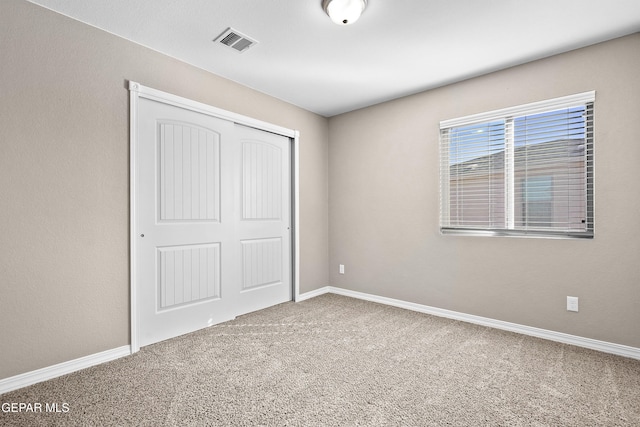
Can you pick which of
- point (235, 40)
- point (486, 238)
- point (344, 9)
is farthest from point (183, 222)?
point (486, 238)

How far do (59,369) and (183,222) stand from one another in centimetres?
132

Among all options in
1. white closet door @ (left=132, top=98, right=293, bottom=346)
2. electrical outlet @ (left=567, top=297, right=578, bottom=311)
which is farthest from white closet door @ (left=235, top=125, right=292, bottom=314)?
electrical outlet @ (left=567, top=297, right=578, bottom=311)

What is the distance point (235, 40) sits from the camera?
8.00ft

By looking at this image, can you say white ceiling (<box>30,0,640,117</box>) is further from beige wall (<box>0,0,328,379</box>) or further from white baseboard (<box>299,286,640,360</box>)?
white baseboard (<box>299,286,640,360</box>)

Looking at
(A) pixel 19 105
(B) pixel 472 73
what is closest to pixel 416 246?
(B) pixel 472 73

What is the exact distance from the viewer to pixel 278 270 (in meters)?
3.79

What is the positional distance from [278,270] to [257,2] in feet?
8.94

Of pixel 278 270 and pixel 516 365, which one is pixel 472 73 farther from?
pixel 278 270

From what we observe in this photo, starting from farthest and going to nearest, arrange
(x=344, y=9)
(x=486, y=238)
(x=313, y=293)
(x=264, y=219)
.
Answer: (x=313, y=293)
(x=264, y=219)
(x=486, y=238)
(x=344, y=9)

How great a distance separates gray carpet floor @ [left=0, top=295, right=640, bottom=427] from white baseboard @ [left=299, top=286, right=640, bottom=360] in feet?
0.29

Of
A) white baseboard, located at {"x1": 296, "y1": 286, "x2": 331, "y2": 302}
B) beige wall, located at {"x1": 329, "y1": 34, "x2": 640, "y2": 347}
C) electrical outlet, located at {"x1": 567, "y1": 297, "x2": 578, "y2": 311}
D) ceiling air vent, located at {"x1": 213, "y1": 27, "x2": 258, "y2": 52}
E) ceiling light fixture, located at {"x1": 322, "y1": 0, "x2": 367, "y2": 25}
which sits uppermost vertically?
ceiling air vent, located at {"x1": 213, "y1": 27, "x2": 258, "y2": 52}

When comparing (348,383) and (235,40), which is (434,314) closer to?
(348,383)

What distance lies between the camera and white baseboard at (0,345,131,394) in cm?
192

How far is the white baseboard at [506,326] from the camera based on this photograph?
241 cm
